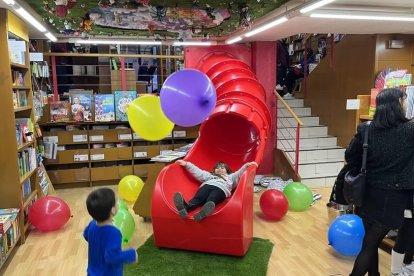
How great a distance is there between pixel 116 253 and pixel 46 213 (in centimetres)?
235

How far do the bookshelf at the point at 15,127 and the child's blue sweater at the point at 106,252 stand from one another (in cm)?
167

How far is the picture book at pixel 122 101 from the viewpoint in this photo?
5.62 m

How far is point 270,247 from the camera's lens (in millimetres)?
3535

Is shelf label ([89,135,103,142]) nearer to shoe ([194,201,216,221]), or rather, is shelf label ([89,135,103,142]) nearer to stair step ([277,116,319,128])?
shoe ([194,201,216,221])

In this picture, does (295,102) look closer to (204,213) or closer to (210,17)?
(210,17)

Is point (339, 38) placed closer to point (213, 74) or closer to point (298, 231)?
point (213, 74)

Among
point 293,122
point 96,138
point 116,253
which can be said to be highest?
point 293,122

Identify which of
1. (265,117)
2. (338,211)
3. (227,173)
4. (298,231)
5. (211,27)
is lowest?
(298,231)

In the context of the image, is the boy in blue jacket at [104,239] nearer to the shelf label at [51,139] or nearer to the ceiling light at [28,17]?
Result: the ceiling light at [28,17]

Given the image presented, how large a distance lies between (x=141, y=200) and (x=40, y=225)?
1129mm

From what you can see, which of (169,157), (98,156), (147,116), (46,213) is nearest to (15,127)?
(46,213)

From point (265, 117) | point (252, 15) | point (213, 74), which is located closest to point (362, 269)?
point (265, 117)

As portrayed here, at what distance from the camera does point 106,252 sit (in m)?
1.85

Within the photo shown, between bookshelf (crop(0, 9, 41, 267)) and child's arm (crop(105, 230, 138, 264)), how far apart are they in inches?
71.5
